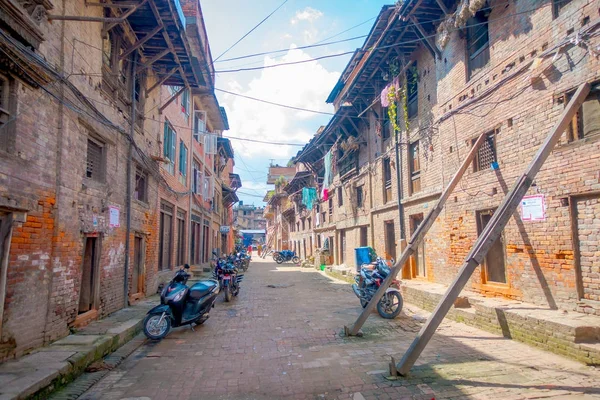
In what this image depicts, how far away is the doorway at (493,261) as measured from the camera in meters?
7.92

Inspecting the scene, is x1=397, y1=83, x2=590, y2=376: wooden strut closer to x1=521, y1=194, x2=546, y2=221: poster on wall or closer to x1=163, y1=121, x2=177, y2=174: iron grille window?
x1=521, y1=194, x2=546, y2=221: poster on wall

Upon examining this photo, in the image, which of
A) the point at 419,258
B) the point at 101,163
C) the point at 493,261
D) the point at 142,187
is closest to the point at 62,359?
the point at 101,163

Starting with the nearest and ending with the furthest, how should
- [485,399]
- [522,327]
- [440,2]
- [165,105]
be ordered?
[485,399] < [522,327] < [440,2] < [165,105]

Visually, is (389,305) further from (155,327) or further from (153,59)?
(153,59)

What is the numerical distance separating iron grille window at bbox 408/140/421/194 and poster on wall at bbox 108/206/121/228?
28.3 ft

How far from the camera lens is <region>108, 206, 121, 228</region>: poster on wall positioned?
304 inches

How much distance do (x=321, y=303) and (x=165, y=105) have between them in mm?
7781

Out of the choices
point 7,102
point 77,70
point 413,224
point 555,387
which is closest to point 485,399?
point 555,387

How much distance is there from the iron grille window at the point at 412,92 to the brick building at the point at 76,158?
6.95 m

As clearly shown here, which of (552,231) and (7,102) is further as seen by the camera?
(552,231)

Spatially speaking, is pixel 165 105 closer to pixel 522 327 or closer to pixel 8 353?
pixel 8 353

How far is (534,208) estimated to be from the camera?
6.72 metres

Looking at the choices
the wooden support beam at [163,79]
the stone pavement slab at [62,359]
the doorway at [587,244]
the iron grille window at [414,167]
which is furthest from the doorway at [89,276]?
the iron grille window at [414,167]

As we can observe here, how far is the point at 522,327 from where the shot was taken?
588 centimetres
